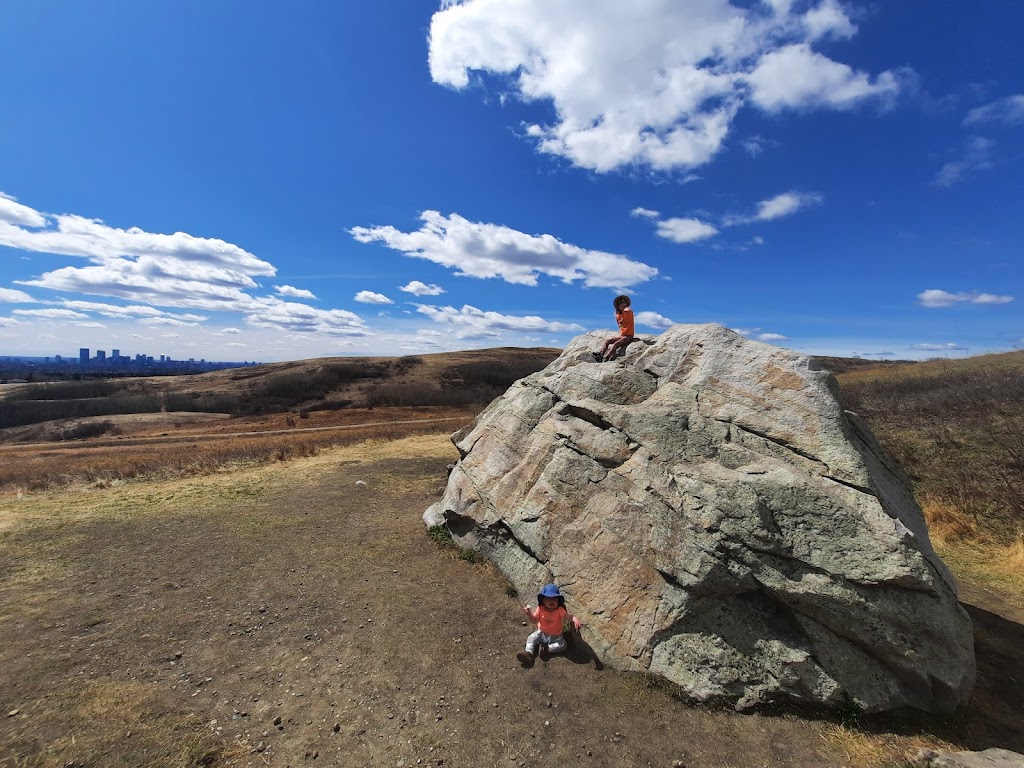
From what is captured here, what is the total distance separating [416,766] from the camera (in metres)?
6.19

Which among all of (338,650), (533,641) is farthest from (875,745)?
(338,650)

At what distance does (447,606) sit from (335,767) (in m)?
4.08

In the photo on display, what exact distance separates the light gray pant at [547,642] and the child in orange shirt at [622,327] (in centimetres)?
742

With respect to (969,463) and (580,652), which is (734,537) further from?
(969,463)

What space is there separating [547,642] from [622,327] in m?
8.10

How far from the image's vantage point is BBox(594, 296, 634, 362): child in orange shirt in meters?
12.8

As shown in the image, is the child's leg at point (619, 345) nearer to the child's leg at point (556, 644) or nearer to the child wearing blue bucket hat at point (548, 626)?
the child wearing blue bucket hat at point (548, 626)

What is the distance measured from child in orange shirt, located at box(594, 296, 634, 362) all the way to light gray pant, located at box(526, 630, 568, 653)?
7.42m

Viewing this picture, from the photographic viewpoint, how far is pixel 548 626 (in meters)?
8.37

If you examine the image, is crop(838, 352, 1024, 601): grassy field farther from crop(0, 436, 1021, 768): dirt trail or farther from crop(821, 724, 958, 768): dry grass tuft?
crop(0, 436, 1021, 768): dirt trail

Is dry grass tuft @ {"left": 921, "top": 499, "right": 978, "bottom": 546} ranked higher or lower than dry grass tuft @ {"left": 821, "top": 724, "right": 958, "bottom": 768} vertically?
higher

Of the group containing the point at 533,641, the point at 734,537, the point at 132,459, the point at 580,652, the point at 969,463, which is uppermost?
the point at 734,537

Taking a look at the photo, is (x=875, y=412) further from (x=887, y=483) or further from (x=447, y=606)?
(x=447, y=606)

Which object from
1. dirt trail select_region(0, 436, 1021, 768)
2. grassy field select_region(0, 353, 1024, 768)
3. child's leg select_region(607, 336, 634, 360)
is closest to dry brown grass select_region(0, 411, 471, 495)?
grassy field select_region(0, 353, 1024, 768)
